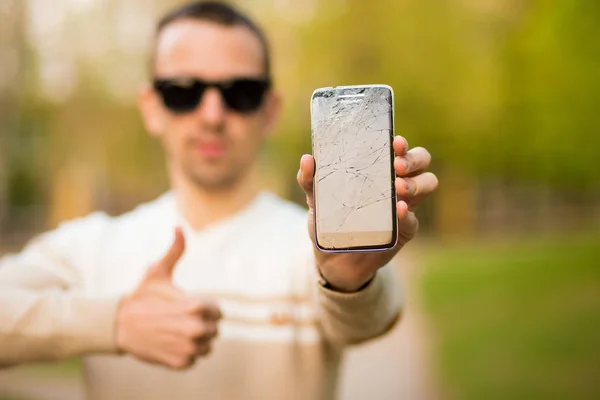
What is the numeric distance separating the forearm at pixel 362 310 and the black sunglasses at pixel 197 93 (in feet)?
2.21

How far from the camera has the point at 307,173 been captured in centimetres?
119

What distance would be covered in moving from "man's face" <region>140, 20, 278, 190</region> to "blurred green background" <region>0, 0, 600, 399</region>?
531cm

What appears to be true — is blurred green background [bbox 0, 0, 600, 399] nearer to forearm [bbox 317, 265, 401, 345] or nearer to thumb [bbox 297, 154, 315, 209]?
forearm [bbox 317, 265, 401, 345]

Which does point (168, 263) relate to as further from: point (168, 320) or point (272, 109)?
point (272, 109)

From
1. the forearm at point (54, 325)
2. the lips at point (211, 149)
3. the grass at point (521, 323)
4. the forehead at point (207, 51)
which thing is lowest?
the grass at point (521, 323)

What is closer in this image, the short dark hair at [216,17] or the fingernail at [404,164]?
the fingernail at [404,164]

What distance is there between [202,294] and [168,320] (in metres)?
0.31

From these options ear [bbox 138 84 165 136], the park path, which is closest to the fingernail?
ear [bbox 138 84 165 136]

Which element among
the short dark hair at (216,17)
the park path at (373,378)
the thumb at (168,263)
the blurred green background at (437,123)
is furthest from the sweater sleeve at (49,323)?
the blurred green background at (437,123)

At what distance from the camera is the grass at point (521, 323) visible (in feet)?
20.9

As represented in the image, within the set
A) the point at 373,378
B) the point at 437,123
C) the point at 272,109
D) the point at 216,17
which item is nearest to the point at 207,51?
the point at 216,17

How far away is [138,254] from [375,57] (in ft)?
41.3

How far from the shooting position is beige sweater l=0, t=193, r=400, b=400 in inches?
67.1

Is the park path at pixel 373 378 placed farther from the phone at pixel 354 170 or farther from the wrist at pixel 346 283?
the phone at pixel 354 170
